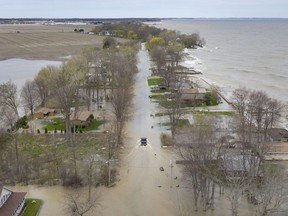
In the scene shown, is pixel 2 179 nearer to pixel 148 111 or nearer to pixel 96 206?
pixel 96 206

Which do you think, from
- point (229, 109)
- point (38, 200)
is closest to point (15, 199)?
point (38, 200)

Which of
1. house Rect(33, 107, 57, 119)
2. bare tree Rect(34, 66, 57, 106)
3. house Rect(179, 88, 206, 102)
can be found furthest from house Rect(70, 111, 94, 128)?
house Rect(179, 88, 206, 102)

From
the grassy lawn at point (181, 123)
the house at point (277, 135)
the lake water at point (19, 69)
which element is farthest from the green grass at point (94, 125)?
the lake water at point (19, 69)

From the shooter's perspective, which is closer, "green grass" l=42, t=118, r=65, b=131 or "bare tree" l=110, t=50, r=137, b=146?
"bare tree" l=110, t=50, r=137, b=146

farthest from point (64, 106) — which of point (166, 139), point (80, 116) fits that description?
point (166, 139)

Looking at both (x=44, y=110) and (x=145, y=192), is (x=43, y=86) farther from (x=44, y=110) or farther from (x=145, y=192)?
(x=145, y=192)

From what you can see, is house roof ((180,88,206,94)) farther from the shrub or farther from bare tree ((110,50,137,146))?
the shrub

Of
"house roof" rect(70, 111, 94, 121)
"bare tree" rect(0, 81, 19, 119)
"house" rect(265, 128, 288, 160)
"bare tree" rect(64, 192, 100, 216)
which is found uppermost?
"bare tree" rect(0, 81, 19, 119)
